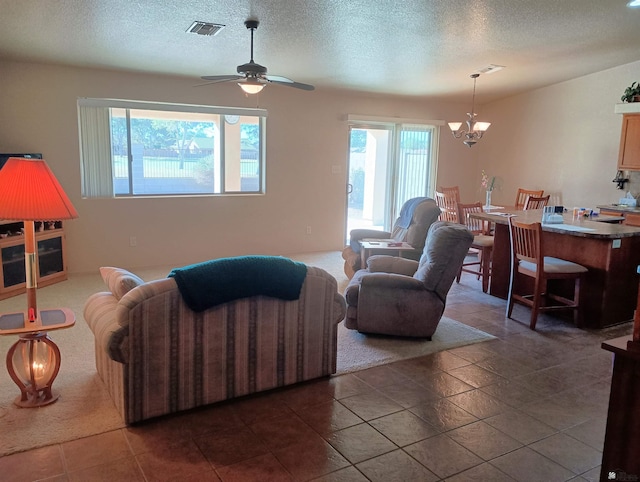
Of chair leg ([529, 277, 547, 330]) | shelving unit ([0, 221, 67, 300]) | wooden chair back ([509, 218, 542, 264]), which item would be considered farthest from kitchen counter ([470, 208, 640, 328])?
shelving unit ([0, 221, 67, 300])

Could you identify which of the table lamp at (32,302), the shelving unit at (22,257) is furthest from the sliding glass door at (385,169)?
the table lamp at (32,302)

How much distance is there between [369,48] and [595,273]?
3.00m

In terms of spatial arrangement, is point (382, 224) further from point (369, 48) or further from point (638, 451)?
point (638, 451)

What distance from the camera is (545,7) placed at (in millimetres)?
4117

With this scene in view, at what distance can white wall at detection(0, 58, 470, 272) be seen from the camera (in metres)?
5.25

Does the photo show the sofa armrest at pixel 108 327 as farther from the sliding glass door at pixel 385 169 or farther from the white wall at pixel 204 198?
the sliding glass door at pixel 385 169

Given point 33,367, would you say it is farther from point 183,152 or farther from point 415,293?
point 183,152

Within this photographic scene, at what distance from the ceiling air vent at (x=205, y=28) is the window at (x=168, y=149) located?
1.78 m

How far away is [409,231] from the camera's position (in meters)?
5.25

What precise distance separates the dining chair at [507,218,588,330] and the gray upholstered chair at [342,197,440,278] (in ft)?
3.01

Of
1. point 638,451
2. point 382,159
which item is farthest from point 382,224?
point 638,451

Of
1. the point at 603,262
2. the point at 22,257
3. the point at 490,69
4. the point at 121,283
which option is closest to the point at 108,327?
the point at 121,283

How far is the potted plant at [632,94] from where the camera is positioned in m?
6.07

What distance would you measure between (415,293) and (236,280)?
63.8 inches
